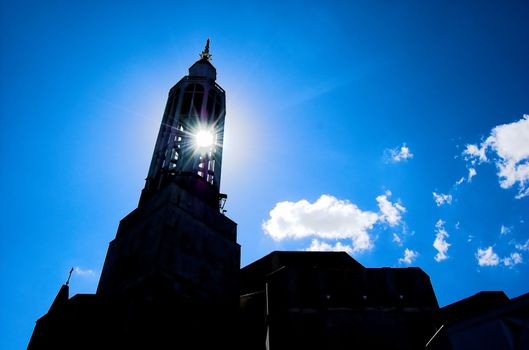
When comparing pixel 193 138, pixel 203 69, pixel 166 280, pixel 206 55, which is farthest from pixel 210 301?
pixel 206 55

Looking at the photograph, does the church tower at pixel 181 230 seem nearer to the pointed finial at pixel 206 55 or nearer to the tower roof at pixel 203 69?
the tower roof at pixel 203 69

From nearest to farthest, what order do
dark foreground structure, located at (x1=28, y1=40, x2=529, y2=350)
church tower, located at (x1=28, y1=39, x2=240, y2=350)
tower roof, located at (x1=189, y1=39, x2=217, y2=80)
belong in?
church tower, located at (x1=28, y1=39, x2=240, y2=350), dark foreground structure, located at (x1=28, y1=40, x2=529, y2=350), tower roof, located at (x1=189, y1=39, x2=217, y2=80)

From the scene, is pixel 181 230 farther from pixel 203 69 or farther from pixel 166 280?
pixel 203 69

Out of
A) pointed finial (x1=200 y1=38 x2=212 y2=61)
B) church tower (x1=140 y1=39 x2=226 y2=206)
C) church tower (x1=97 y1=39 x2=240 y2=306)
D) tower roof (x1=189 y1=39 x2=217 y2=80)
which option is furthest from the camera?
pointed finial (x1=200 y1=38 x2=212 y2=61)

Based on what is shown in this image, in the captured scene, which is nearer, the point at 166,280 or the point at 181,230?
the point at 166,280

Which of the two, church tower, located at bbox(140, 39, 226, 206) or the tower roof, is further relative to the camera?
the tower roof

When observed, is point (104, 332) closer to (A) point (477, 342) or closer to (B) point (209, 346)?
(B) point (209, 346)

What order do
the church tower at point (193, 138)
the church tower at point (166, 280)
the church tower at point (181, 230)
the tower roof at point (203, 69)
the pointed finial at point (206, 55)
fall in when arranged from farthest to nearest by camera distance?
1. the pointed finial at point (206, 55)
2. the tower roof at point (203, 69)
3. the church tower at point (193, 138)
4. the church tower at point (181, 230)
5. the church tower at point (166, 280)

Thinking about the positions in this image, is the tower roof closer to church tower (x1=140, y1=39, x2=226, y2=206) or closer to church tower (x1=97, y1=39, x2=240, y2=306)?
church tower (x1=140, y1=39, x2=226, y2=206)

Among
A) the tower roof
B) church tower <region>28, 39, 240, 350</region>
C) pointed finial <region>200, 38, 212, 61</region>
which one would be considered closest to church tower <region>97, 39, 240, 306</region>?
church tower <region>28, 39, 240, 350</region>

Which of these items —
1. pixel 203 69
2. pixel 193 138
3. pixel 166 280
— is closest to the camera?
pixel 166 280

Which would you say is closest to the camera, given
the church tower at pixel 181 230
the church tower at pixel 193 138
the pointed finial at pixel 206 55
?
the church tower at pixel 181 230

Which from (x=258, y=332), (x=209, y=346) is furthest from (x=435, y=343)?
(x=209, y=346)

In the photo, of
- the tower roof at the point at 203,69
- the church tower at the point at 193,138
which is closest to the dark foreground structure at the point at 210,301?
the church tower at the point at 193,138
